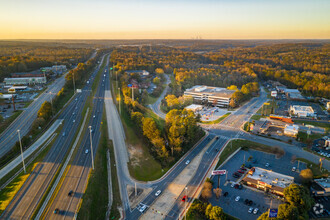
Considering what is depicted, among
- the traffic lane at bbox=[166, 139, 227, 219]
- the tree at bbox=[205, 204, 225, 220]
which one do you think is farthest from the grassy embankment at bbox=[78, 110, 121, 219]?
the tree at bbox=[205, 204, 225, 220]

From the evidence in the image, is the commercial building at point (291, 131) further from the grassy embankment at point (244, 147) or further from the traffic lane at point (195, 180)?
the traffic lane at point (195, 180)

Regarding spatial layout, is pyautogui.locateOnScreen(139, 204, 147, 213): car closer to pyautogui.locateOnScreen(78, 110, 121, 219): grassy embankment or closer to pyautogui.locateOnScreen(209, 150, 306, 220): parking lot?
pyautogui.locateOnScreen(78, 110, 121, 219): grassy embankment

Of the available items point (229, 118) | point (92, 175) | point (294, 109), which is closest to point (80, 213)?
point (92, 175)

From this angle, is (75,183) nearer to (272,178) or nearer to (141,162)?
(141,162)

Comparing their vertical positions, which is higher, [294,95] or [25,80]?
[25,80]

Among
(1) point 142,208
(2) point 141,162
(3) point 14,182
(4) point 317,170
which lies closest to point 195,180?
(2) point 141,162

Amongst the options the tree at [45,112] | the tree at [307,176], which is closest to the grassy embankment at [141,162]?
the tree at [45,112]
